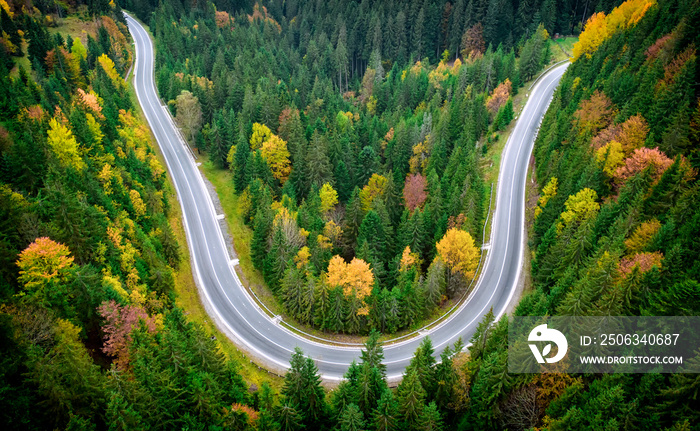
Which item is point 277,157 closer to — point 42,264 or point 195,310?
point 195,310

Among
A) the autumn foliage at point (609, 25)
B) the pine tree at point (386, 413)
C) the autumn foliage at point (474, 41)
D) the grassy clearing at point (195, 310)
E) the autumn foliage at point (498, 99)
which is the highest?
the autumn foliage at point (609, 25)

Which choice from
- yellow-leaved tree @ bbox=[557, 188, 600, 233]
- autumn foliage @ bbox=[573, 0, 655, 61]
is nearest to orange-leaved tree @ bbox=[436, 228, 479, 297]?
yellow-leaved tree @ bbox=[557, 188, 600, 233]

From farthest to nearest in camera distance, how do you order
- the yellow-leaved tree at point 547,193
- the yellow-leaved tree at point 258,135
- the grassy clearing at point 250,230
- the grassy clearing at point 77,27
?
the grassy clearing at point 77,27 → the yellow-leaved tree at point 258,135 → the yellow-leaved tree at point 547,193 → the grassy clearing at point 250,230

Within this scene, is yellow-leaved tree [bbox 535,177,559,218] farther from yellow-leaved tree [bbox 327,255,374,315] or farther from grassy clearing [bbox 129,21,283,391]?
grassy clearing [bbox 129,21,283,391]

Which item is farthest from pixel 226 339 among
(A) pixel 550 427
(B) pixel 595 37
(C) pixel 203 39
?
(C) pixel 203 39

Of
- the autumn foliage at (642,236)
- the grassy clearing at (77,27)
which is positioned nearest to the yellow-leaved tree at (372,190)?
the autumn foliage at (642,236)

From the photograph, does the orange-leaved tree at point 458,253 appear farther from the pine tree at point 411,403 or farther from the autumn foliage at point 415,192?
the pine tree at point 411,403

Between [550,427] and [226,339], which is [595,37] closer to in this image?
[550,427]
